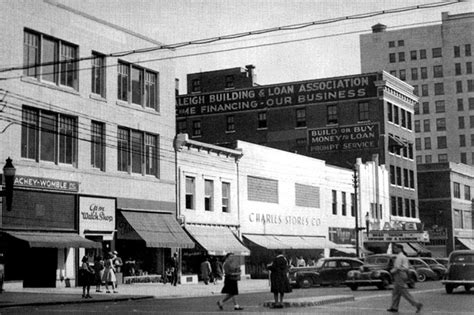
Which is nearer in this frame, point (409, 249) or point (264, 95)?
Answer: point (409, 249)

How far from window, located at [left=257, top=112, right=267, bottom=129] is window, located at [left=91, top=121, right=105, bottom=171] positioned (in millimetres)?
34427

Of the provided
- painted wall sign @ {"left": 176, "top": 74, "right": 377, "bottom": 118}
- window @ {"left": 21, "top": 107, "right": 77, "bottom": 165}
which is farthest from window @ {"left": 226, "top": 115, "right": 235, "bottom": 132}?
window @ {"left": 21, "top": 107, "right": 77, "bottom": 165}

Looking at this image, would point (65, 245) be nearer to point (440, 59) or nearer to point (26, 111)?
point (26, 111)

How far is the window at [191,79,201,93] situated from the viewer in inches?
3226

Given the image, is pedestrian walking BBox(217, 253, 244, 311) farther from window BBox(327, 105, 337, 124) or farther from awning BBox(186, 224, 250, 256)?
window BBox(327, 105, 337, 124)

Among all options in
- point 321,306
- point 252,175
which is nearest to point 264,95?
point 252,175

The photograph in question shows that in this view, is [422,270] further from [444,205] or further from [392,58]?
[392,58]

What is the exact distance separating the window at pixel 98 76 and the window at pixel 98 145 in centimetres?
172

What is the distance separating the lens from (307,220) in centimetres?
5697

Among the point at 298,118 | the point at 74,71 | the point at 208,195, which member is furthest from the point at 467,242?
the point at 74,71

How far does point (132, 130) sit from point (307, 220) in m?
19.1

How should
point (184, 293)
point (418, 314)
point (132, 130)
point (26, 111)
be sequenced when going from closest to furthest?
point (418, 314), point (184, 293), point (26, 111), point (132, 130)

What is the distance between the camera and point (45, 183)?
1399 inches

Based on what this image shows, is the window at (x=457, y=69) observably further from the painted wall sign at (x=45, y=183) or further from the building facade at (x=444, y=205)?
the painted wall sign at (x=45, y=183)
